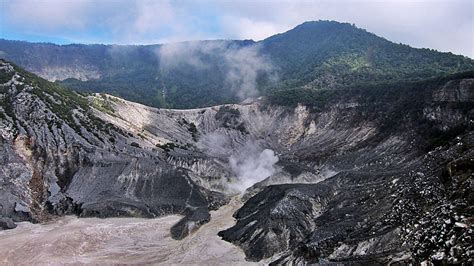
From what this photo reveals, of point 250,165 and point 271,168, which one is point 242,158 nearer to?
point 250,165

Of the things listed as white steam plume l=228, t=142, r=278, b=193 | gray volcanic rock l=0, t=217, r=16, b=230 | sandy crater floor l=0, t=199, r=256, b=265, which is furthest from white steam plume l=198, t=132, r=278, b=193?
gray volcanic rock l=0, t=217, r=16, b=230

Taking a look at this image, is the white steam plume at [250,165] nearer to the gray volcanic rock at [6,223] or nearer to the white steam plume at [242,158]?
the white steam plume at [242,158]

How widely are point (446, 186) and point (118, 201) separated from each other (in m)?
43.6

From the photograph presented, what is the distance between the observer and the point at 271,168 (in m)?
90.6

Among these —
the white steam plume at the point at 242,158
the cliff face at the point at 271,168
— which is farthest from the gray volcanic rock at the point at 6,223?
the white steam plume at the point at 242,158

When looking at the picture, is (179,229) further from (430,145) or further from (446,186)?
(430,145)

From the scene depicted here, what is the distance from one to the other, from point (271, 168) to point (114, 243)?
43.8 meters

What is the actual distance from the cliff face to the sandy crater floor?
2.03 meters

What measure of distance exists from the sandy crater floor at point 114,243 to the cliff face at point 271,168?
6.66 ft

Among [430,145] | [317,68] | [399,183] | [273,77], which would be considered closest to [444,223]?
[399,183]

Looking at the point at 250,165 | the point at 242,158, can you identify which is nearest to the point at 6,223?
the point at 250,165

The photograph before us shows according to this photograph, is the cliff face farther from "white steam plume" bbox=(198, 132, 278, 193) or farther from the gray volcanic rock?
the gray volcanic rock

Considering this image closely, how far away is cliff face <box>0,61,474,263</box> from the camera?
3897 cm

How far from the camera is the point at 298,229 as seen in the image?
47.7m
